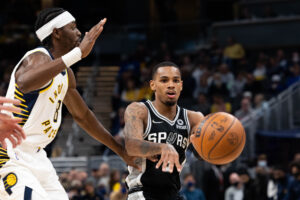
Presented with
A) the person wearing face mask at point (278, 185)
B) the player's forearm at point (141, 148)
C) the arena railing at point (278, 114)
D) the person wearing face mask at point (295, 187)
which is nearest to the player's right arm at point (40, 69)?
the player's forearm at point (141, 148)

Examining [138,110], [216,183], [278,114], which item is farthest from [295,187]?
[138,110]

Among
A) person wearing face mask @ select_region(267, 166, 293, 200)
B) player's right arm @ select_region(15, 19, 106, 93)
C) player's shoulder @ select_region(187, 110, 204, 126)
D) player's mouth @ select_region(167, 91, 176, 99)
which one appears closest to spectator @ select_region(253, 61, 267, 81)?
person wearing face mask @ select_region(267, 166, 293, 200)

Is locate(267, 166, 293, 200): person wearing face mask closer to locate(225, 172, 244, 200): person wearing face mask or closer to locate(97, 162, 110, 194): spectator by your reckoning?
locate(225, 172, 244, 200): person wearing face mask

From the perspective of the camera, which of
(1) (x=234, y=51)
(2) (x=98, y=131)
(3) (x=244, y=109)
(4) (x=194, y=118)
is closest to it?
(4) (x=194, y=118)

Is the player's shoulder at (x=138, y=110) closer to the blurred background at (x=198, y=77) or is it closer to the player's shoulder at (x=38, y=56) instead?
the player's shoulder at (x=38, y=56)

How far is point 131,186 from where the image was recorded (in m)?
6.15

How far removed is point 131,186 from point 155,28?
1542 cm

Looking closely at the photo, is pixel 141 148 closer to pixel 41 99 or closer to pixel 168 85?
pixel 168 85

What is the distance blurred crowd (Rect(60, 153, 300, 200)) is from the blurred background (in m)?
0.02

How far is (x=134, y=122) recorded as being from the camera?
19.7ft

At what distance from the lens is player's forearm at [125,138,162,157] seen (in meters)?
5.45

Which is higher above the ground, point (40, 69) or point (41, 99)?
point (40, 69)

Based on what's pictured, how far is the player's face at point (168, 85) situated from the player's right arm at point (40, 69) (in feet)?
3.69

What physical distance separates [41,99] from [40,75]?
1.30 feet
